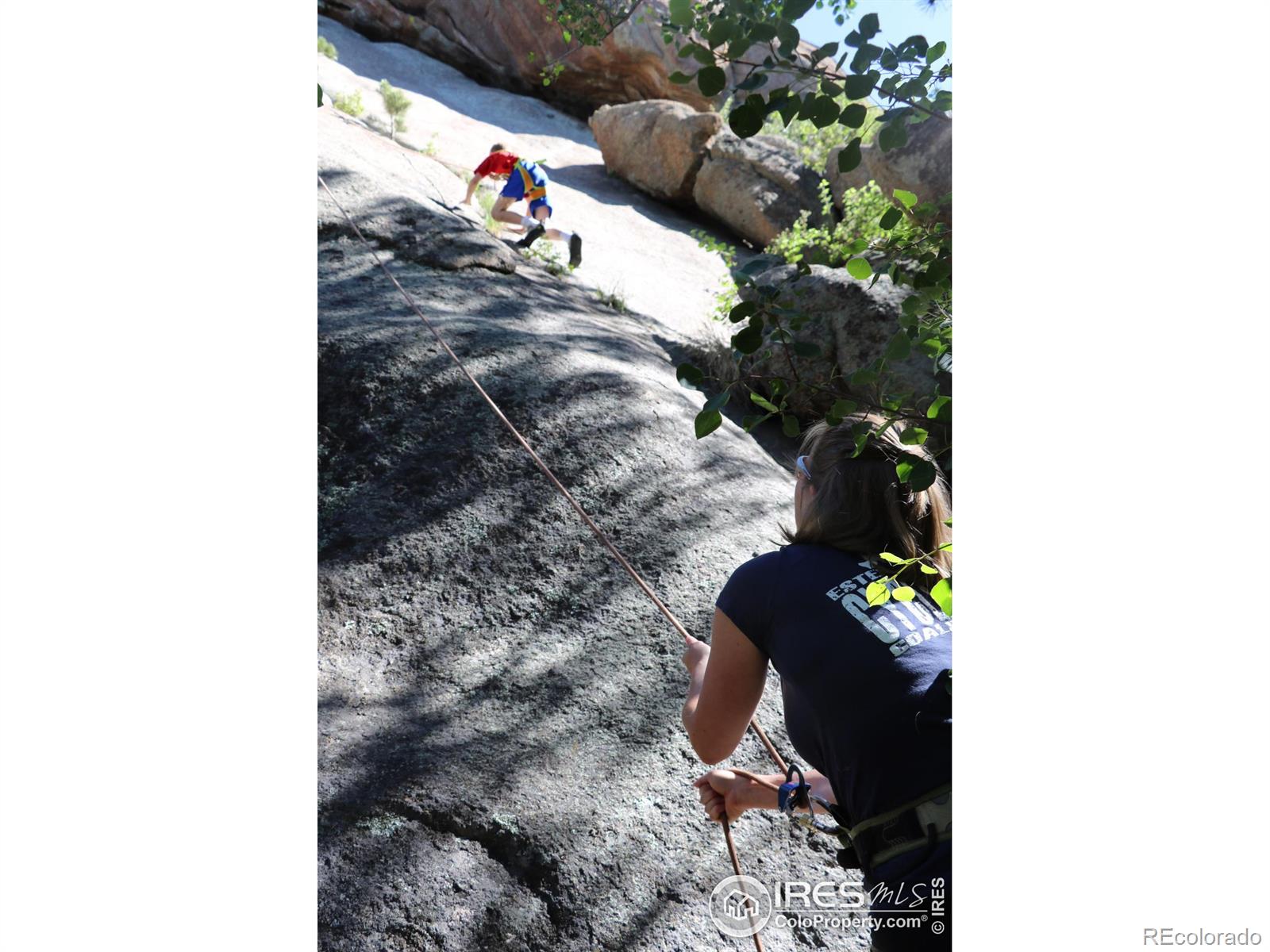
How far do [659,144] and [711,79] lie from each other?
450 inches

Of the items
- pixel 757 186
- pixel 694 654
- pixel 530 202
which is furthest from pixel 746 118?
pixel 757 186

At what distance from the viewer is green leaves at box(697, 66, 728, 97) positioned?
109 cm

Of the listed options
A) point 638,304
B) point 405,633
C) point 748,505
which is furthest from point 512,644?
point 638,304

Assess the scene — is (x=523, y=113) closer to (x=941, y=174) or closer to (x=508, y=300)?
(x=508, y=300)

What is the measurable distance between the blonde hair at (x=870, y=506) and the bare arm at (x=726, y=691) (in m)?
0.19

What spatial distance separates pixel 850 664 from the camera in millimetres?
1280

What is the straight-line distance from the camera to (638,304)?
7.88 m

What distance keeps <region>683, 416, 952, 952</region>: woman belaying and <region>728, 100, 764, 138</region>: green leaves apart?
49 centimetres

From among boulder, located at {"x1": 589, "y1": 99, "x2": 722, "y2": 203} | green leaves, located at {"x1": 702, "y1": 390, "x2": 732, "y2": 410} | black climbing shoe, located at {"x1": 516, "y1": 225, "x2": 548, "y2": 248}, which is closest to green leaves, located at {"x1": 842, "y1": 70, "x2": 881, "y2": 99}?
green leaves, located at {"x1": 702, "y1": 390, "x2": 732, "y2": 410}

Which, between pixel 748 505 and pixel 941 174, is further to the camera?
pixel 941 174

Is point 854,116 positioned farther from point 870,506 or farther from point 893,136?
point 870,506

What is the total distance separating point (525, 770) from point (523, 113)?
14367 mm

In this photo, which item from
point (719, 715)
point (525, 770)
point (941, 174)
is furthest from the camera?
point (941, 174)

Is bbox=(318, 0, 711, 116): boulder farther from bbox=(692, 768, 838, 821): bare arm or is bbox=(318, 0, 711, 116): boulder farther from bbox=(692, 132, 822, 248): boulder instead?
bbox=(692, 768, 838, 821): bare arm
